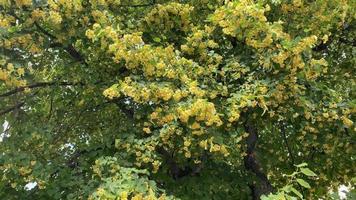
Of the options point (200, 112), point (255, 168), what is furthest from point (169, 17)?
point (255, 168)

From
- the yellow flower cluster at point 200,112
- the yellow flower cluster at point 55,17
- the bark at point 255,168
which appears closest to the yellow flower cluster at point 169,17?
the yellow flower cluster at point 55,17

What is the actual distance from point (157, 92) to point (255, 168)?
11.8 feet

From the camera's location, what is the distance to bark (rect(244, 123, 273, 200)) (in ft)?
27.7

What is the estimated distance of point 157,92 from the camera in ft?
18.6

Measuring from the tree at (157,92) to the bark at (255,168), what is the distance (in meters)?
0.02

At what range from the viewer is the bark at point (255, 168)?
8.44 m

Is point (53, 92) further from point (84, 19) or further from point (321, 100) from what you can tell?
point (321, 100)

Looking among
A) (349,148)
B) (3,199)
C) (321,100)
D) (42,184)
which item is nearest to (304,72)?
(321,100)

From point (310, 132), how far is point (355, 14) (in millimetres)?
2014

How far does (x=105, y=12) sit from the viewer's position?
6242mm

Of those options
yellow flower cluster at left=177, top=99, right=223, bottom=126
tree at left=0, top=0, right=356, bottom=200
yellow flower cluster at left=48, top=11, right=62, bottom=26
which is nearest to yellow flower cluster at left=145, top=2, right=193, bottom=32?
tree at left=0, top=0, right=356, bottom=200

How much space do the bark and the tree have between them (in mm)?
20

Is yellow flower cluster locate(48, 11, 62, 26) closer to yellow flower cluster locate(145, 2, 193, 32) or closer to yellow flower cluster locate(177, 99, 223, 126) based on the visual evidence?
yellow flower cluster locate(145, 2, 193, 32)

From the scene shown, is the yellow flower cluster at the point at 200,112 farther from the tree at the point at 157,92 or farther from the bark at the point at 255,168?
the bark at the point at 255,168
